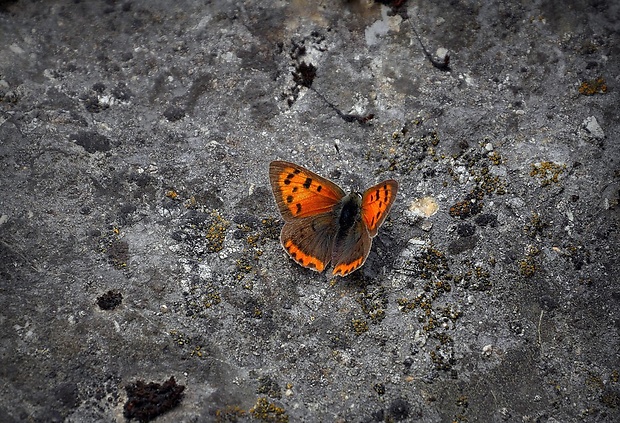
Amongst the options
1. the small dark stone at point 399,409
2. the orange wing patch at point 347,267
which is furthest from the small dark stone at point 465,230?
the small dark stone at point 399,409

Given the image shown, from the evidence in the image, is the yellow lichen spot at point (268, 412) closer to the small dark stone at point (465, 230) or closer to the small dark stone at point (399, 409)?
the small dark stone at point (399, 409)

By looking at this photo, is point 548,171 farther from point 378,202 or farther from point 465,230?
point 378,202

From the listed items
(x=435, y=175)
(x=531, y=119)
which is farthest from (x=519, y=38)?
(x=435, y=175)

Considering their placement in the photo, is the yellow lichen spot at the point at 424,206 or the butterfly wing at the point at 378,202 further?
the yellow lichen spot at the point at 424,206

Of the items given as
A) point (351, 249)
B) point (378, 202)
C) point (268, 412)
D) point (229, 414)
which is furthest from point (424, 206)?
point (229, 414)

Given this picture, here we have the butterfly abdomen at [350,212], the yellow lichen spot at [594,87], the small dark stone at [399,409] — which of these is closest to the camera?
the small dark stone at [399,409]

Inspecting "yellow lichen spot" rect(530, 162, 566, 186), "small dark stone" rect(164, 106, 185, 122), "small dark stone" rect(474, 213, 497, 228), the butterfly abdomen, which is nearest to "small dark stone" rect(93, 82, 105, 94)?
"small dark stone" rect(164, 106, 185, 122)

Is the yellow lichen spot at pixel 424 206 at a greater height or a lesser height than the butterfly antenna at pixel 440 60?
lesser

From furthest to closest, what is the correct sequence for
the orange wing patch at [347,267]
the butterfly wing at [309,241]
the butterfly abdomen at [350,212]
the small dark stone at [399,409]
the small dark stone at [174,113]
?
the small dark stone at [174,113] → the butterfly abdomen at [350,212] → the butterfly wing at [309,241] → the orange wing patch at [347,267] → the small dark stone at [399,409]
